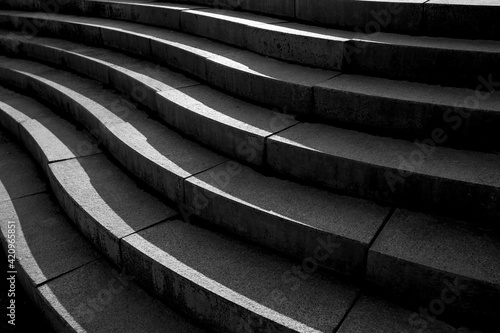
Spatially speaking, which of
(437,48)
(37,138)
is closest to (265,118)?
(437,48)

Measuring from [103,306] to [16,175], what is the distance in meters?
2.50

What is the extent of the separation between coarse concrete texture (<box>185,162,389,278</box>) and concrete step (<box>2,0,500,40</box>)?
1826 mm

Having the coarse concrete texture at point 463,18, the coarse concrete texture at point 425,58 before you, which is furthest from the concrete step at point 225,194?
the coarse concrete texture at point 463,18

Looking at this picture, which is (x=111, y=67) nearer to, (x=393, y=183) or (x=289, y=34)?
(x=289, y=34)

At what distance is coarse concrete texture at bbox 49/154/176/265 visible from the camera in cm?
325

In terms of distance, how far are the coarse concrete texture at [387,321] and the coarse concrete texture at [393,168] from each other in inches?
25.9

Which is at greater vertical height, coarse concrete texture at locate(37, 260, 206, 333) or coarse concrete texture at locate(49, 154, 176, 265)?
coarse concrete texture at locate(49, 154, 176, 265)

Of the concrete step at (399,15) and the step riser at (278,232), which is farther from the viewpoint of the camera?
the concrete step at (399,15)

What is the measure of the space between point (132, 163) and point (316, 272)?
197 centimetres

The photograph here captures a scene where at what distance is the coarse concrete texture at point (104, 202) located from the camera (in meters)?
3.25

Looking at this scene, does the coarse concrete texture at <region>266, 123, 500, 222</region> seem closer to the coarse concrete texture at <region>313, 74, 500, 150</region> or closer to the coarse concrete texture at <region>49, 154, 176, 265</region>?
the coarse concrete texture at <region>313, 74, 500, 150</region>

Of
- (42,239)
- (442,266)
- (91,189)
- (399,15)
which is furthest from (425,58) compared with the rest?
(42,239)

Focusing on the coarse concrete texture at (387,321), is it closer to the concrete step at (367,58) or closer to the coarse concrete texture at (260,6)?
the concrete step at (367,58)

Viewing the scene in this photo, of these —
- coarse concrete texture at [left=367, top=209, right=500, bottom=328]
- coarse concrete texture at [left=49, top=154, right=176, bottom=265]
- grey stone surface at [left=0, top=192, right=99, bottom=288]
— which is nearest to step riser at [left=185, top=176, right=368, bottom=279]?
coarse concrete texture at [left=367, top=209, right=500, bottom=328]
